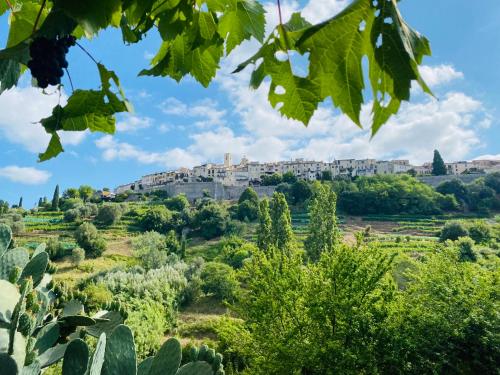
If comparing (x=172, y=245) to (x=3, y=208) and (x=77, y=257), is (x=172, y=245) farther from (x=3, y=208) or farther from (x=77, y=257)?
(x=3, y=208)

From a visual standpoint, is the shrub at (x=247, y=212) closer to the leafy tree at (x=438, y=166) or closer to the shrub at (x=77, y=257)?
the shrub at (x=77, y=257)

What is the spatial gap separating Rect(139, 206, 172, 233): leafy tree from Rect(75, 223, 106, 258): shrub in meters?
10.6

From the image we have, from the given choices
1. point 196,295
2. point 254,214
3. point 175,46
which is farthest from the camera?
point 254,214

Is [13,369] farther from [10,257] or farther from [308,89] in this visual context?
[308,89]

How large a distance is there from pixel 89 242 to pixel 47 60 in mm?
40121

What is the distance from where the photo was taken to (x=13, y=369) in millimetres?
1091

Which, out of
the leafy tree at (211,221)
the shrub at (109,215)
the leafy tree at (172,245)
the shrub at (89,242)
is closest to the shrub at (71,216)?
the shrub at (109,215)

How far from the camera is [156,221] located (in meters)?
48.9

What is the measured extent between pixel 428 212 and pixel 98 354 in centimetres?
6159

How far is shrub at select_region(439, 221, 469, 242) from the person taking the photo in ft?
130

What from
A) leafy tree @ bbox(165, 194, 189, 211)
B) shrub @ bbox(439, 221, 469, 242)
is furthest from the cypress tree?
shrub @ bbox(439, 221, 469, 242)

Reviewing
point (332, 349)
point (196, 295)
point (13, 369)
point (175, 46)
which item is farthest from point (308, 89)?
point (196, 295)

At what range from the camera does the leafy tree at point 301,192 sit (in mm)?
60188

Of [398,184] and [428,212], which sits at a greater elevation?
[398,184]
